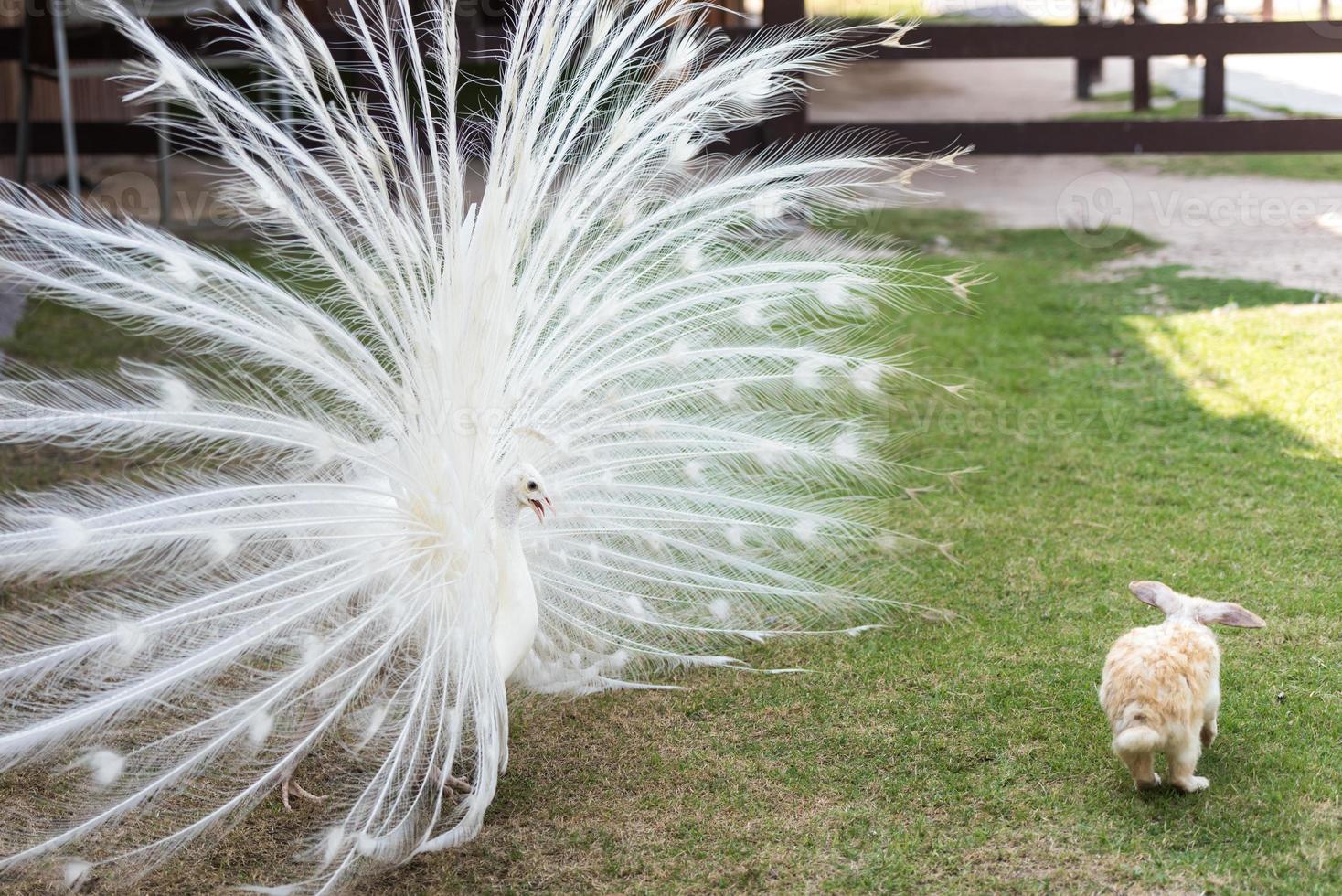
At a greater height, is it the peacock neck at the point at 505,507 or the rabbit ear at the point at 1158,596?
the peacock neck at the point at 505,507

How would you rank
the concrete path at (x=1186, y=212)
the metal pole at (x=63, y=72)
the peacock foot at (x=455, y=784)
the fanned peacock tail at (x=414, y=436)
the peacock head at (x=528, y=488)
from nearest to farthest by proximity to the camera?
the fanned peacock tail at (x=414, y=436)
the peacock head at (x=528, y=488)
the peacock foot at (x=455, y=784)
the concrete path at (x=1186, y=212)
the metal pole at (x=63, y=72)

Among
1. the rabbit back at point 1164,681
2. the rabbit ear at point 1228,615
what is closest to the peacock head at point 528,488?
the rabbit back at point 1164,681

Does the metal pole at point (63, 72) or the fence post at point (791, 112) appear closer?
the metal pole at point (63, 72)

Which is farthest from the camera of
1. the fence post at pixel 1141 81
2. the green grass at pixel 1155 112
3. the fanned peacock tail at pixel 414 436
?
the fence post at pixel 1141 81

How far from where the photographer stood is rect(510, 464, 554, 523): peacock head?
10.7 ft

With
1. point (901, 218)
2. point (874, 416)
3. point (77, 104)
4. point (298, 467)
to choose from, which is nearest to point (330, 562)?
point (298, 467)

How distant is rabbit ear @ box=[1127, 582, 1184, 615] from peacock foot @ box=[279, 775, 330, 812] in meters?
2.19

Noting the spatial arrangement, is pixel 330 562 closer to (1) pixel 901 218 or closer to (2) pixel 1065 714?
(2) pixel 1065 714

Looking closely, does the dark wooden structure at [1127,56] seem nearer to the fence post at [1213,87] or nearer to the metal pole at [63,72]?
the fence post at [1213,87]

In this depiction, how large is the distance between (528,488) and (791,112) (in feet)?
20.1

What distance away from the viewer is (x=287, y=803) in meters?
3.42

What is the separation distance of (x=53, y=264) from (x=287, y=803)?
1.47 meters

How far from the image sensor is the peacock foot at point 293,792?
3410mm

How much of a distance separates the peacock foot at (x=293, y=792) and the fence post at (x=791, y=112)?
253 inches
